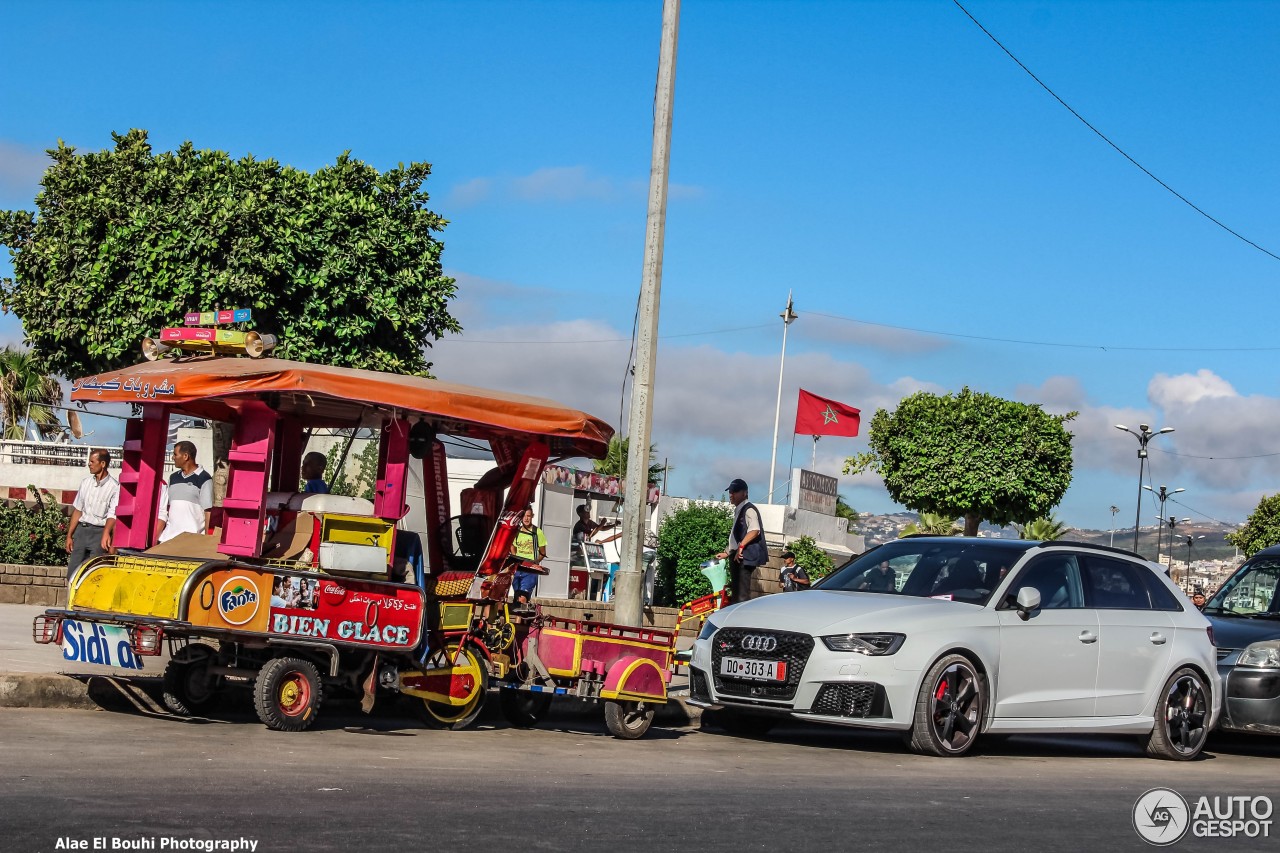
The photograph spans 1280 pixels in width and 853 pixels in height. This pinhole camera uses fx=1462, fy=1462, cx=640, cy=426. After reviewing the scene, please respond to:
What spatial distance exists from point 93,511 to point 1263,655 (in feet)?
34.6

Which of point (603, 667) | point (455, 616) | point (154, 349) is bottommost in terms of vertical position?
point (603, 667)

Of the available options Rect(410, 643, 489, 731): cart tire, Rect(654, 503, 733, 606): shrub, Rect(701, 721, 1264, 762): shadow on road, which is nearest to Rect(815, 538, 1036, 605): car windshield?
Rect(701, 721, 1264, 762): shadow on road

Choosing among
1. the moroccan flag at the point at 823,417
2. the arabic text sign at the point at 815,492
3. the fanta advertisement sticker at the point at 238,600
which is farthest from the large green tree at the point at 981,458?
the fanta advertisement sticker at the point at 238,600

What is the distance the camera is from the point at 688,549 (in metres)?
24.8

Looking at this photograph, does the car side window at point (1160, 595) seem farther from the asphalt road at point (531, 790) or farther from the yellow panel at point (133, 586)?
the yellow panel at point (133, 586)

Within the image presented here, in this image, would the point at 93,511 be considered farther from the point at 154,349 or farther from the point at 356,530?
the point at 356,530

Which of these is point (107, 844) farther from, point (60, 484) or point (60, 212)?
point (60, 484)

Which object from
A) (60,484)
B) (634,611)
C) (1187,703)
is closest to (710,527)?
(634,611)

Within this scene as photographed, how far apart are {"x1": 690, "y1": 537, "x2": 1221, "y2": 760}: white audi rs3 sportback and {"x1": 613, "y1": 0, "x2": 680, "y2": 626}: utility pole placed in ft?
7.00

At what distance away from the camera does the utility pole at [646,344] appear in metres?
13.6

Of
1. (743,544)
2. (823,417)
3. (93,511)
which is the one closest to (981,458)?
(823,417)

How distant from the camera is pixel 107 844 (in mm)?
5332

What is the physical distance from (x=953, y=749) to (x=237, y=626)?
5.04 metres

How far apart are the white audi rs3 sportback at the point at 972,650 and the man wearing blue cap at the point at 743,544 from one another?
3346mm
